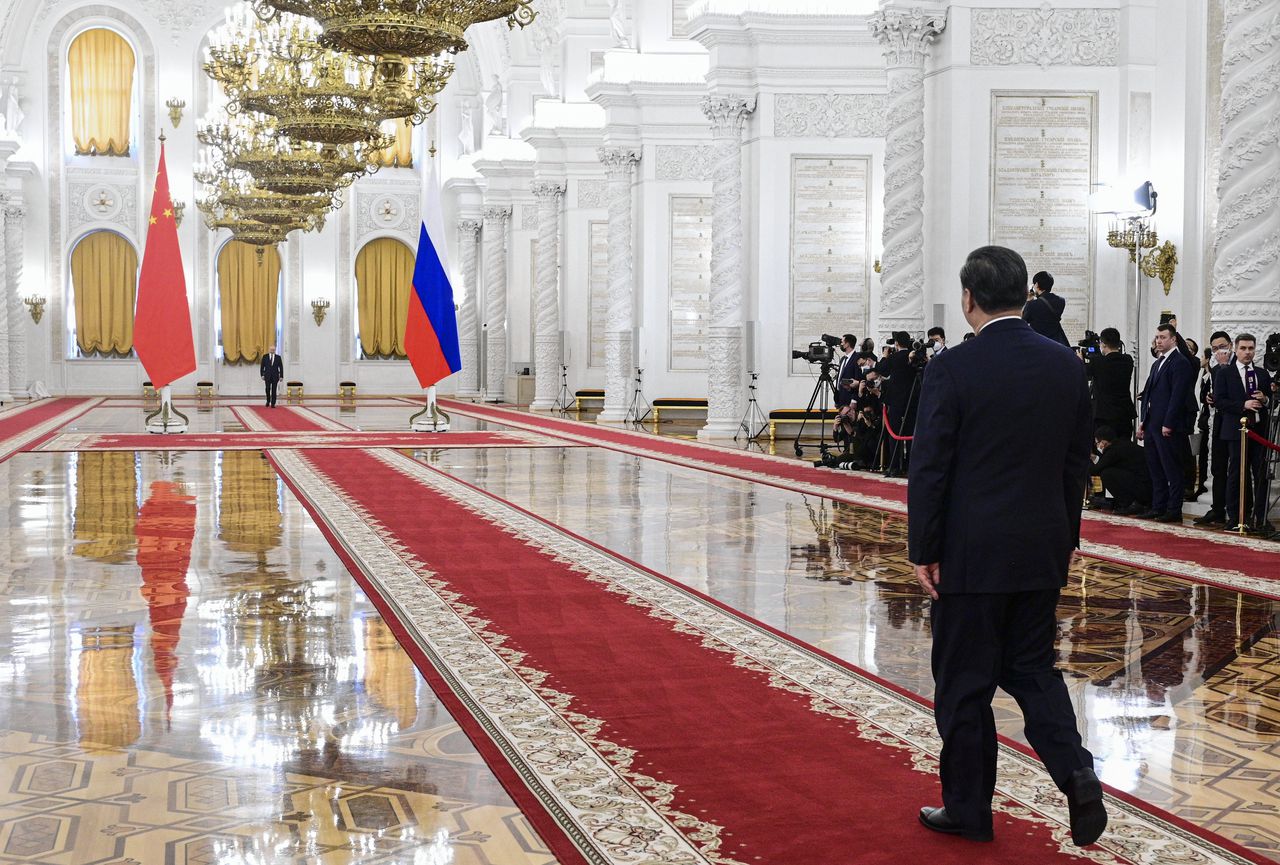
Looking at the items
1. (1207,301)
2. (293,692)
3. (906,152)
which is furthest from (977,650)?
(906,152)

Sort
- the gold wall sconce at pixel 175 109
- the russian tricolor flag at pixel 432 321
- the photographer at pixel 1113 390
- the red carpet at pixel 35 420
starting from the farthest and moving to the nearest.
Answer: the gold wall sconce at pixel 175 109 → the russian tricolor flag at pixel 432 321 → the red carpet at pixel 35 420 → the photographer at pixel 1113 390

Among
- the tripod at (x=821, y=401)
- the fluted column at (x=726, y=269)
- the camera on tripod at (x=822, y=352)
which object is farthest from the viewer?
the fluted column at (x=726, y=269)

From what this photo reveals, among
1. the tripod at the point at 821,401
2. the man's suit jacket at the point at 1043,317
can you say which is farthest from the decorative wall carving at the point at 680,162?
the man's suit jacket at the point at 1043,317

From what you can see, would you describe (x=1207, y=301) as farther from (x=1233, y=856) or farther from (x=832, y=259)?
(x=1233, y=856)

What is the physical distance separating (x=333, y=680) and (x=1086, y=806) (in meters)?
2.66

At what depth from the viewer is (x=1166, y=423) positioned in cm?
912

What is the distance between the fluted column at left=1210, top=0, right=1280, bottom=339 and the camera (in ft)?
30.3

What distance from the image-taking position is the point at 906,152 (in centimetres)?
1323

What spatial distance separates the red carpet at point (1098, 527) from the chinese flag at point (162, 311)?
16.4ft

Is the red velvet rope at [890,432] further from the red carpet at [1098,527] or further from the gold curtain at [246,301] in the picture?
the gold curtain at [246,301]

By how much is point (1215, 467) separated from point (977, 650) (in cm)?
679

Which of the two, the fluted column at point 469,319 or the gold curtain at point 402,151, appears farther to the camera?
the gold curtain at point 402,151

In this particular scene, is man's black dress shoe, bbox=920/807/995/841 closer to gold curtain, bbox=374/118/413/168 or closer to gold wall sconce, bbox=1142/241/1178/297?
gold wall sconce, bbox=1142/241/1178/297

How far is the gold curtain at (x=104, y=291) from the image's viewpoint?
32969 mm
